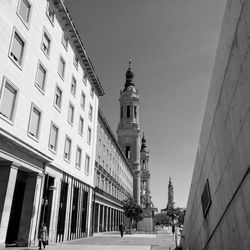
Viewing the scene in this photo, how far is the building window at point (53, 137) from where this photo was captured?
2016 centimetres

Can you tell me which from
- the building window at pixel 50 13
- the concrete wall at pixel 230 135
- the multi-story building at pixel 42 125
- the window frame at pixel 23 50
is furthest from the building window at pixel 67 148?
the concrete wall at pixel 230 135

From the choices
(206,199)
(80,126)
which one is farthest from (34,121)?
(206,199)

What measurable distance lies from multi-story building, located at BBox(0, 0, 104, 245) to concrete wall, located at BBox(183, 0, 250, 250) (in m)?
10.4

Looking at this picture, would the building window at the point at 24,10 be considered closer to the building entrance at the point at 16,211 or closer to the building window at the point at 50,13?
the building window at the point at 50,13

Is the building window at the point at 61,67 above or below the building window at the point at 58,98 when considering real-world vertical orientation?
above

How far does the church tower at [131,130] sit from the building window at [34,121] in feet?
229

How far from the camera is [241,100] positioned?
4672 mm

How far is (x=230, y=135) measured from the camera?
5.29 metres

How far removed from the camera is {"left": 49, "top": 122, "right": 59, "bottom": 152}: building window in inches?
794

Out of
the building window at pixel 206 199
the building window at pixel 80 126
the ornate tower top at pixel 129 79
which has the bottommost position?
the building window at pixel 206 199

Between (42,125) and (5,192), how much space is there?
5.86m

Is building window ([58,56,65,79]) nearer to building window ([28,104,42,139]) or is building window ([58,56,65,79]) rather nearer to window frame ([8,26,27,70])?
building window ([28,104,42,139])

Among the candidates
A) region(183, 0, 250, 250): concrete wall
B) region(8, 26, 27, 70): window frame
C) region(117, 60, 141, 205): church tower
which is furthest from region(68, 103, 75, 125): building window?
region(117, 60, 141, 205): church tower

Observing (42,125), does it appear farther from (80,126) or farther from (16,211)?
(80,126)
